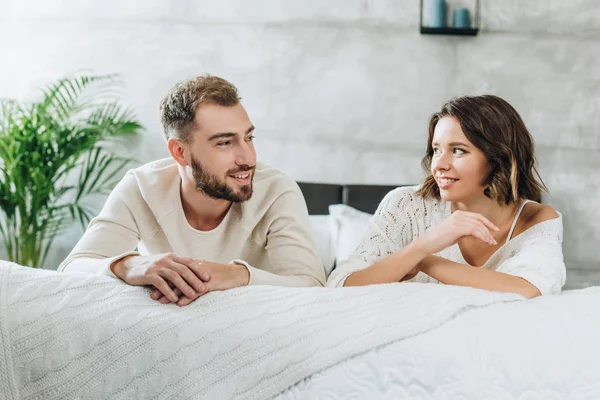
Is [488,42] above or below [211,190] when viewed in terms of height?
above

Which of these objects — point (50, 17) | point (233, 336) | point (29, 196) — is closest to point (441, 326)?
point (233, 336)

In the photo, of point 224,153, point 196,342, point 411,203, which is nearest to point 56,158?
point 224,153

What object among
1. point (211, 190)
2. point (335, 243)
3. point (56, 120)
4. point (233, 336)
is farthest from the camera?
point (56, 120)

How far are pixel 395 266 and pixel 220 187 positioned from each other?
54cm

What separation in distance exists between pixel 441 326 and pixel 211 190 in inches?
35.8

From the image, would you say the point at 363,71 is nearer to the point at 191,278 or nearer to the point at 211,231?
the point at 211,231

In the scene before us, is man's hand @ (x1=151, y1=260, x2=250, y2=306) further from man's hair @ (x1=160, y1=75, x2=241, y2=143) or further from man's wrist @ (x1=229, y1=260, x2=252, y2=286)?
man's hair @ (x1=160, y1=75, x2=241, y2=143)

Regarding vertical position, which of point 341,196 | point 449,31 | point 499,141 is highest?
point 449,31

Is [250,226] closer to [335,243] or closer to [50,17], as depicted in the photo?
[335,243]

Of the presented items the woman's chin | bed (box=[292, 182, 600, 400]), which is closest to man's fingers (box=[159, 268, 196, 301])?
bed (box=[292, 182, 600, 400])

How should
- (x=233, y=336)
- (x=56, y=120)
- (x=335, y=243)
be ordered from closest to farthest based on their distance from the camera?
(x=233, y=336)
(x=335, y=243)
(x=56, y=120)

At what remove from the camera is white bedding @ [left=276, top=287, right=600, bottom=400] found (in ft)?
4.46

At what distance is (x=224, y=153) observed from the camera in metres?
2.12

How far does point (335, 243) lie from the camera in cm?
320
